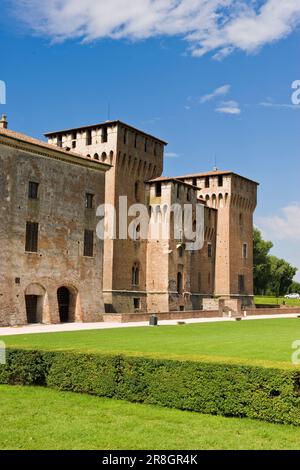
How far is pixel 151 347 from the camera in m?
17.1

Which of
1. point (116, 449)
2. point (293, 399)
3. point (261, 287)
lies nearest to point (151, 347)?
point (293, 399)

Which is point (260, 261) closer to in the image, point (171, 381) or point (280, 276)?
point (280, 276)

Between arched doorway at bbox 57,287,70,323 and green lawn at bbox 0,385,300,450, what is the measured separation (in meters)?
23.4

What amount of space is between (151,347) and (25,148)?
17.5 m

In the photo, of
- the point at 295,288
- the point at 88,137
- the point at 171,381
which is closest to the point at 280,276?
the point at 295,288

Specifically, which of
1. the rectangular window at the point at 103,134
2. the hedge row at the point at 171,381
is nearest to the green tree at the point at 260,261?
the rectangular window at the point at 103,134

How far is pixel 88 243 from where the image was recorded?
1359 inches

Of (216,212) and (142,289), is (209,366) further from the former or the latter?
(216,212)

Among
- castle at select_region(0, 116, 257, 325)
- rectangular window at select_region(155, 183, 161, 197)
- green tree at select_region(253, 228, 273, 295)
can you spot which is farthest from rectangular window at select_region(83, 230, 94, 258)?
green tree at select_region(253, 228, 273, 295)

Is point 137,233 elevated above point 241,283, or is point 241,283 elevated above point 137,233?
point 137,233

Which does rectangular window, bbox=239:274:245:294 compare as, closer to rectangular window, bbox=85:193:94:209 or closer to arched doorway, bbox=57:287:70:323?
rectangular window, bbox=85:193:94:209

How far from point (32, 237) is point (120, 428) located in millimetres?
23863

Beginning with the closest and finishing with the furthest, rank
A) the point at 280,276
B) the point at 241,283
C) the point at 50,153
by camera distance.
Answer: the point at 50,153, the point at 241,283, the point at 280,276
